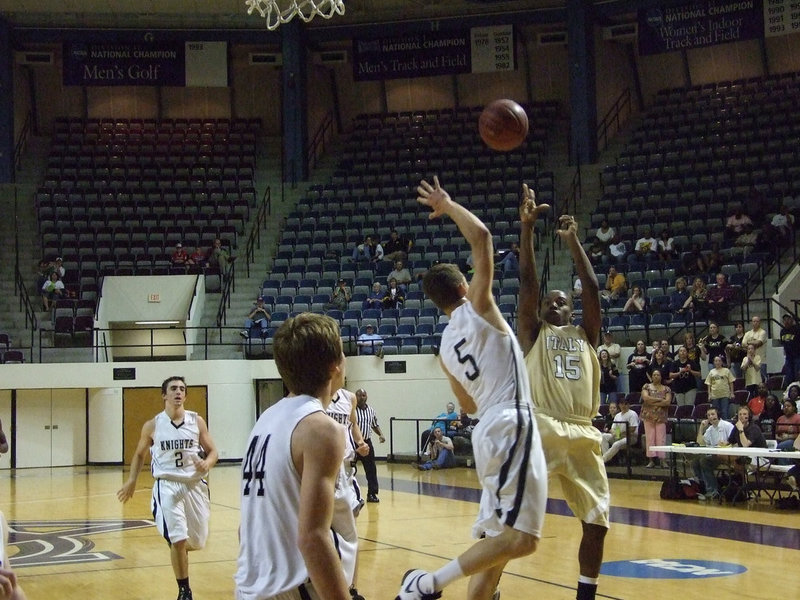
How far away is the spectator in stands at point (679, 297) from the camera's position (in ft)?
62.8

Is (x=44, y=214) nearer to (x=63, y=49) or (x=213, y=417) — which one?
(x=63, y=49)

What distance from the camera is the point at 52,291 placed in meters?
23.7

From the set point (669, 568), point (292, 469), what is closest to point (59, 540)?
point (669, 568)

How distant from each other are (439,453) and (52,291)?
1001 centimetres

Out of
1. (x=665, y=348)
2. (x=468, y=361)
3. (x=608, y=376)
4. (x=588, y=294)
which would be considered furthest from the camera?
(x=608, y=376)

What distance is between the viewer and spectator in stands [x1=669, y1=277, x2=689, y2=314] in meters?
19.1

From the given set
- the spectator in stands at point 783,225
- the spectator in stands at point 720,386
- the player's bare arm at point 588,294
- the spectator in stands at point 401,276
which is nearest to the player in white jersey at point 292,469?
the player's bare arm at point 588,294

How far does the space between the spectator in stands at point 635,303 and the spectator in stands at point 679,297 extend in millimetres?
531

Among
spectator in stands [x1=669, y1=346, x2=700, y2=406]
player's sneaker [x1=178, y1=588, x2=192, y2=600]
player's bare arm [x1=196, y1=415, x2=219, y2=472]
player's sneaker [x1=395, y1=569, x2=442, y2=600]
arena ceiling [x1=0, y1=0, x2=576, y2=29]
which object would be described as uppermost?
arena ceiling [x1=0, y1=0, x2=576, y2=29]

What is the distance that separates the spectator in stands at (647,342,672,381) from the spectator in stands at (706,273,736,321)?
176 cm

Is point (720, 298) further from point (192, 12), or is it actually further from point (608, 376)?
point (192, 12)

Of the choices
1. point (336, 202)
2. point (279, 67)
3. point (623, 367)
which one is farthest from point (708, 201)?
point (279, 67)

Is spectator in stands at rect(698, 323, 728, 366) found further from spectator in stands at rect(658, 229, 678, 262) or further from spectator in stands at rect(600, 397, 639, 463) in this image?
spectator in stands at rect(658, 229, 678, 262)

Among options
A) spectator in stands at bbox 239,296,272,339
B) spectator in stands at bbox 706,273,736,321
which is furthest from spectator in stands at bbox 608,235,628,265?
spectator in stands at bbox 239,296,272,339
